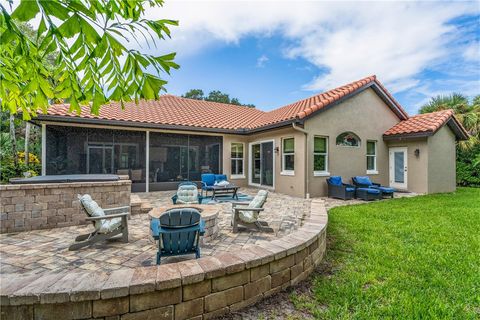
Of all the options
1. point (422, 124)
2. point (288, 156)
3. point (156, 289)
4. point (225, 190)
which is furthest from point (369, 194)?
point (156, 289)

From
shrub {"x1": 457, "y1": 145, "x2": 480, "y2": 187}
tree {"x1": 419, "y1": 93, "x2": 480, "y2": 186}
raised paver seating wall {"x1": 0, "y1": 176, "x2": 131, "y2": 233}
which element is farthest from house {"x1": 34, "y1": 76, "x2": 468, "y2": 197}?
raised paver seating wall {"x1": 0, "y1": 176, "x2": 131, "y2": 233}


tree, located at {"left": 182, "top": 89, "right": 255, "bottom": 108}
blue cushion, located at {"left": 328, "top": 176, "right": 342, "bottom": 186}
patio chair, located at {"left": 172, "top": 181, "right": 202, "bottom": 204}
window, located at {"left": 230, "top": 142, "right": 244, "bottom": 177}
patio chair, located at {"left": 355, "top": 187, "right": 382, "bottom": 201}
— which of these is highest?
tree, located at {"left": 182, "top": 89, "right": 255, "bottom": 108}

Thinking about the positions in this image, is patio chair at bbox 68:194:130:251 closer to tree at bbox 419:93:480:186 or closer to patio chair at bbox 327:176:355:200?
patio chair at bbox 327:176:355:200

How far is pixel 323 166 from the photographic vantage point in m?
10.4

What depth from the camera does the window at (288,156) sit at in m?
10.4

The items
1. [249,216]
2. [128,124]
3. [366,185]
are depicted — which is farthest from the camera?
[366,185]

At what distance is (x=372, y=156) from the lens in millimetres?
12133

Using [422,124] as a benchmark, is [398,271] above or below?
below

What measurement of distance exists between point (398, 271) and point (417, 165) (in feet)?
34.5

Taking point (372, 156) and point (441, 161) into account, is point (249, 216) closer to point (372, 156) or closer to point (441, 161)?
point (372, 156)

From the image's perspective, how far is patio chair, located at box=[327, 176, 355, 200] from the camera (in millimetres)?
9633

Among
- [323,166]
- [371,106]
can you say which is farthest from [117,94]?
[371,106]

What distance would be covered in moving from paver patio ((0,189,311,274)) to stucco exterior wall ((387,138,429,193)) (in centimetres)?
926

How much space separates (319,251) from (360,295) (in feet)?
Answer: 3.24
